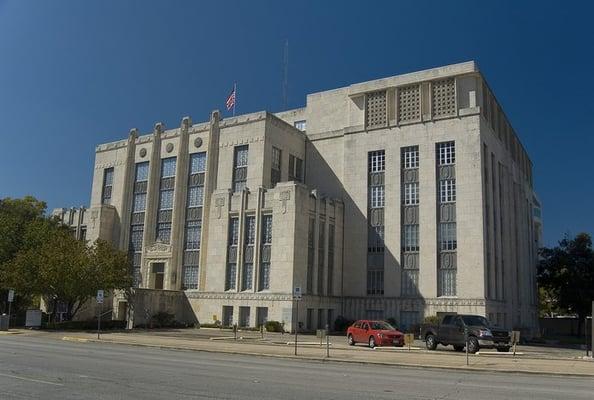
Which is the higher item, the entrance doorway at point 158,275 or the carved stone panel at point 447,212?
the carved stone panel at point 447,212

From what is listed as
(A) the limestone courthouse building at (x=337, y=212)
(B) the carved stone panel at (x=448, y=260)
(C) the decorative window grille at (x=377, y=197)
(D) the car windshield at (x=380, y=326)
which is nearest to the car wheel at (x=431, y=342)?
(D) the car windshield at (x=380, y=326)

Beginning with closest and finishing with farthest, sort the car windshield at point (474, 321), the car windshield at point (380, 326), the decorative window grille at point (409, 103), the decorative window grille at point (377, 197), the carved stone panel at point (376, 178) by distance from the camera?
the car windshield at point (474, 321), the car windshield at point (380, 326), the decorative window grille at point (409, 103), the decorative window grille at point (377, 197), the carved stone panel at point (376, 178)

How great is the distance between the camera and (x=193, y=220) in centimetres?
5828

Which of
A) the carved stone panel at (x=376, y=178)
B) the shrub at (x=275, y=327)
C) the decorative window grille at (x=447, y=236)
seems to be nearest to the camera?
the shrub at (x=275, y=327)

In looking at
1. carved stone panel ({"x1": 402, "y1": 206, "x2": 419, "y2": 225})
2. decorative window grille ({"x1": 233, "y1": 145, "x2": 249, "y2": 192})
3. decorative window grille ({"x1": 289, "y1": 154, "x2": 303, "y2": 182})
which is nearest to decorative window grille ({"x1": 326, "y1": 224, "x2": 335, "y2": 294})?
carved stone panel ({"x1": 402, "y1": 206, "x2": 419, "y2": 225})

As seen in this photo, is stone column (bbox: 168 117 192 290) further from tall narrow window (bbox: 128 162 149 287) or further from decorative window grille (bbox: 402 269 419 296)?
decorative window grille (bbox: 402 269 419 296)

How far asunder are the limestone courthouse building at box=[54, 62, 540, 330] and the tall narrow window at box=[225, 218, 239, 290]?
0.53 ft

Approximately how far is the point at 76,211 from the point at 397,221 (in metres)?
37.2

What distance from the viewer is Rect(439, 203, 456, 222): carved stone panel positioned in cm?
5047

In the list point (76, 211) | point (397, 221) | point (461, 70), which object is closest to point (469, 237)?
point (397, 221)

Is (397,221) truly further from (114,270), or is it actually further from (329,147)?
(114,270)

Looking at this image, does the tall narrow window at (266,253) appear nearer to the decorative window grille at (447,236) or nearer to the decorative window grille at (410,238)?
the decorative window grille at (410,238)

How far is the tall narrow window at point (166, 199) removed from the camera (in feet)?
197

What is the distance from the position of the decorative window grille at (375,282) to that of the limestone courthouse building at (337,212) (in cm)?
9
